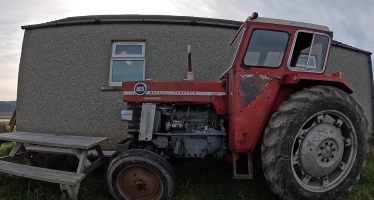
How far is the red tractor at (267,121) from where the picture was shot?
6.89ft

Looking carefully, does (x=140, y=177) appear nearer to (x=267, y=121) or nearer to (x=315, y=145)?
(x=267, y=121)

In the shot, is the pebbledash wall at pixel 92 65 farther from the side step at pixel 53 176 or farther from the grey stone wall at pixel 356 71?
the grey stone wall at pixel 356 71

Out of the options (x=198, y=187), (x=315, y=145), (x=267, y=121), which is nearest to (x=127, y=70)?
(x=198, y=187)

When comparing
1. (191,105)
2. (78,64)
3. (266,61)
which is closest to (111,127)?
(78,64)

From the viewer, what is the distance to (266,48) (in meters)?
2.41

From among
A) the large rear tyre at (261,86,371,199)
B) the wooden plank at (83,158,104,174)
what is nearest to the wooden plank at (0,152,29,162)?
the wooden plank at (83,158,104,174)

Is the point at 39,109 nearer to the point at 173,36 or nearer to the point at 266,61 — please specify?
the point at 173,36

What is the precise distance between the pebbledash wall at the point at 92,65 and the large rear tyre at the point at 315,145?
2.80 metres

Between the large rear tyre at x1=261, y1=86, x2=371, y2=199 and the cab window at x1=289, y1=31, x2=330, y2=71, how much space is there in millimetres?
416

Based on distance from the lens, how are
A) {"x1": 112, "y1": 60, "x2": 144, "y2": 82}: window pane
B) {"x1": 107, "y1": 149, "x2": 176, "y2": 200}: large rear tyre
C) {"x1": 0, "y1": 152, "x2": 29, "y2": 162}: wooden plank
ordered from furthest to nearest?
1. {"x1": 112, "y1": 60, "x2": 144, "y2": 82}: window pane
2. {"x1": 0, "y1": 152, "x2": 29, "y2": 162}: wooden plank
3. {"x1": 107, "y1": 149, "x2": 176, "y2": 200}: large rear tyre

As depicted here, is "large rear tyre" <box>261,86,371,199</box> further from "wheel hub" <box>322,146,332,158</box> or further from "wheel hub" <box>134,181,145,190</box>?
"wheel hub" <box>134,181,145,190</box>

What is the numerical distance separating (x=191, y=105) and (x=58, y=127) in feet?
12.3

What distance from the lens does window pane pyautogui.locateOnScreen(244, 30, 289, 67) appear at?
2.37 meters

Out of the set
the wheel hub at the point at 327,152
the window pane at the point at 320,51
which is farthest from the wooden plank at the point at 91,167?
the window pane at the point at 320,51
